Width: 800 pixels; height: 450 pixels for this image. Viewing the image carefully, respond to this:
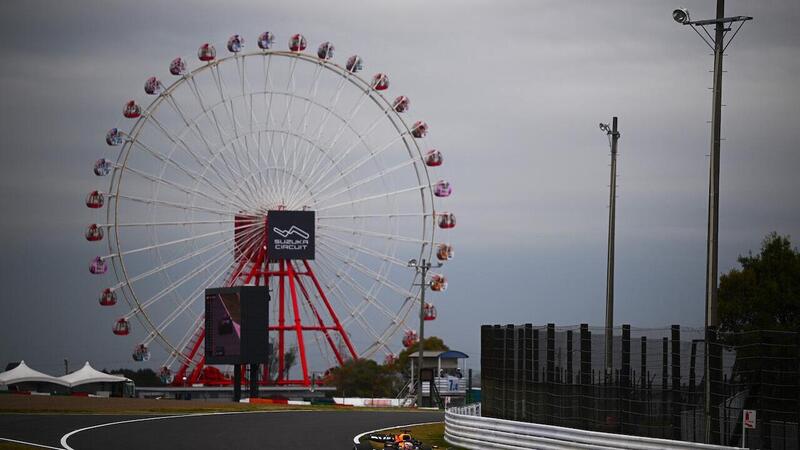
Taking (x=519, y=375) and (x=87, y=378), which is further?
(x=87, y=378)

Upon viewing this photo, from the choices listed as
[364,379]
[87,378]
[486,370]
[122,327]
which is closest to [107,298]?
[122,327]

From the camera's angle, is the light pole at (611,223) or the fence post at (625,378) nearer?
the fence post at (625,378)

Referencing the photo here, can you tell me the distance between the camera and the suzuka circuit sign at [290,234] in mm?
75250

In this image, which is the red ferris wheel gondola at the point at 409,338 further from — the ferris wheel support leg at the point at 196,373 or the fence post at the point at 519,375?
the fence post at the point at 519,375

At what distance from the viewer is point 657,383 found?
872 inches

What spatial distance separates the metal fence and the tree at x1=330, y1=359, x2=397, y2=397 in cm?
6923

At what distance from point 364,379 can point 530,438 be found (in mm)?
76141

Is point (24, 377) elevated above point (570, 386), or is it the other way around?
point (570, 386)

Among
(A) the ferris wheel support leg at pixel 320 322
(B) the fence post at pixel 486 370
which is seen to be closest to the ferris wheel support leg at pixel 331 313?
(A) the ferris wheel support leg at pixel 320 322

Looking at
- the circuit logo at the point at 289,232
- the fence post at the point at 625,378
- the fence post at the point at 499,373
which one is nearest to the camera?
the fence post at the point at 625,378

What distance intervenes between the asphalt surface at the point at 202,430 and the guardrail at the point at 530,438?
289 centimetres

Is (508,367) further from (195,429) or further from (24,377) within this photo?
(24,377)

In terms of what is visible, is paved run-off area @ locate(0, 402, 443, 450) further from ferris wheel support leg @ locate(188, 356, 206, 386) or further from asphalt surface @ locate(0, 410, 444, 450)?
ferris wheel support leg @ locate(188, 356, 206, 386)

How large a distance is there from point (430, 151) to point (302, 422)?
38.6 metres
